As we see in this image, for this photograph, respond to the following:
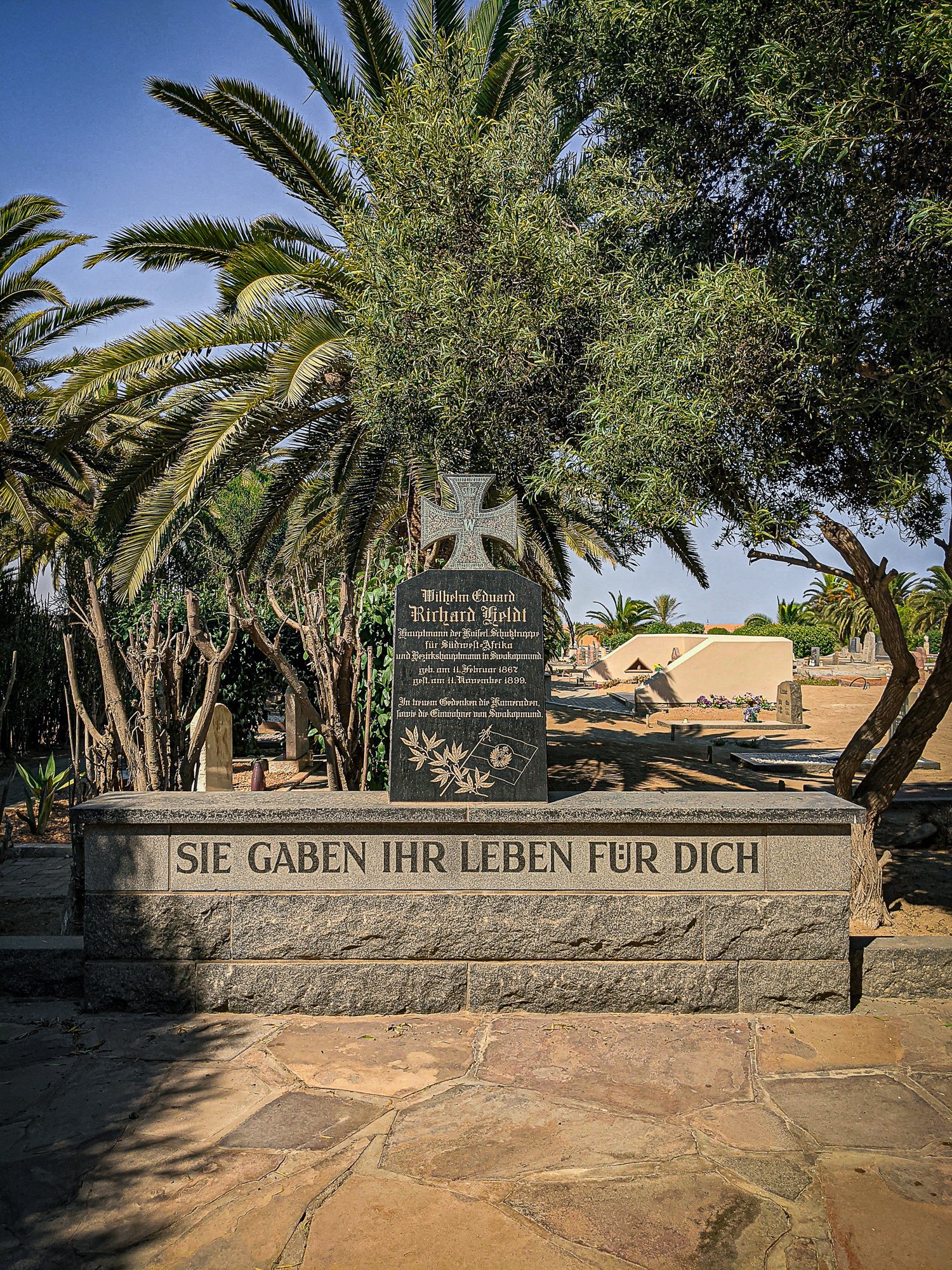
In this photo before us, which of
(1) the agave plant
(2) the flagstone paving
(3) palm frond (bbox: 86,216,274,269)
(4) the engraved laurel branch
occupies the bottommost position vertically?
(2) the flagstone paving

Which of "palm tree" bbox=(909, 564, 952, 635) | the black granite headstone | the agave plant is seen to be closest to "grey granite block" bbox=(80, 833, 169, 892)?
the black granite headstone

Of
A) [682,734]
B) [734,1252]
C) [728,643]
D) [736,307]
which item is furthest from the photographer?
[728,643]

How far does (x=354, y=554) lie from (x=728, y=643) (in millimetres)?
17133

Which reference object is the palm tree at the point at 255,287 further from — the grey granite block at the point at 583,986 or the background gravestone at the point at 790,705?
the background gravestone at the point at 790,705

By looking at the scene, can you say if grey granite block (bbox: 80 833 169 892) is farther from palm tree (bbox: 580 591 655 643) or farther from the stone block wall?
palm tree (bbox: 580 591 655 643)

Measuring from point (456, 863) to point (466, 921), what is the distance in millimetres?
278

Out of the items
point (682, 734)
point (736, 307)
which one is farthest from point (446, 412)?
point (682, 734)

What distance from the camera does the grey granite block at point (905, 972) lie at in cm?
471

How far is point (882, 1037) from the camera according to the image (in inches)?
168

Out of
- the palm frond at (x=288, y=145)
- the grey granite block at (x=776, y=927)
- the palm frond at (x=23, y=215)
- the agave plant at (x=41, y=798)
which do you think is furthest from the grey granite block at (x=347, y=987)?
the palm frond at (x=23, y=215)

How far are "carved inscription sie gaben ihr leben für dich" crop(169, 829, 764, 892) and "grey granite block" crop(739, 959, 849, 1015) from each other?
397 millimetres

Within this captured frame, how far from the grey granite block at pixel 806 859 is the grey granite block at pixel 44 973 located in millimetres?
3462

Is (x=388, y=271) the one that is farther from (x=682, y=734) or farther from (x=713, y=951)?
(x=682, y=734)

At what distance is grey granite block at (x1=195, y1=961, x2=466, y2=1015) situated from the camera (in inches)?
177
